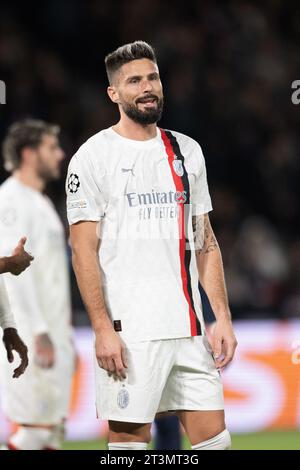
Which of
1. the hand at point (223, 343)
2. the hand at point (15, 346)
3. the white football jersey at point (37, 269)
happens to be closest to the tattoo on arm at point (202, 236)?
the hand at point (223, 343)

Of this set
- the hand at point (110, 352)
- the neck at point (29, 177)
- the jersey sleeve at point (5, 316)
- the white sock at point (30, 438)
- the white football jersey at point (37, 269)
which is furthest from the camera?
the neck at point (29, 177)

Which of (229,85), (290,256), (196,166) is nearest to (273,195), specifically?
(290,256)

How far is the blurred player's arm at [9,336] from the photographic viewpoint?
14.2 ft

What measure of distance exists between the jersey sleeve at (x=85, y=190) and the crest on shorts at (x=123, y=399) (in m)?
0.66

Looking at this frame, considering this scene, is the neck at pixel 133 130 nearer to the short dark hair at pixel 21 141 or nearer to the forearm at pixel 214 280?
the forearm at pixel 214 280

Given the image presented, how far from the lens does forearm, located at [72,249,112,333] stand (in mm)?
4105

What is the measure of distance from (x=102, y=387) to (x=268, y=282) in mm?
5070

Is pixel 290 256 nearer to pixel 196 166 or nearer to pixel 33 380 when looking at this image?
pixel 33 380

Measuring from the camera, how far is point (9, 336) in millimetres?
4406

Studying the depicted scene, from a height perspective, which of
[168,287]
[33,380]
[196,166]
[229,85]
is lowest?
[33,380]

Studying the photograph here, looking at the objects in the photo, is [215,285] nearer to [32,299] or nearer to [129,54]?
[129,54]

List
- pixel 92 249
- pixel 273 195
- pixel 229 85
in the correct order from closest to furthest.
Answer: pixel 92 249
pixel 273 195
pixel 229 85

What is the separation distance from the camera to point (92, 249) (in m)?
4.16
